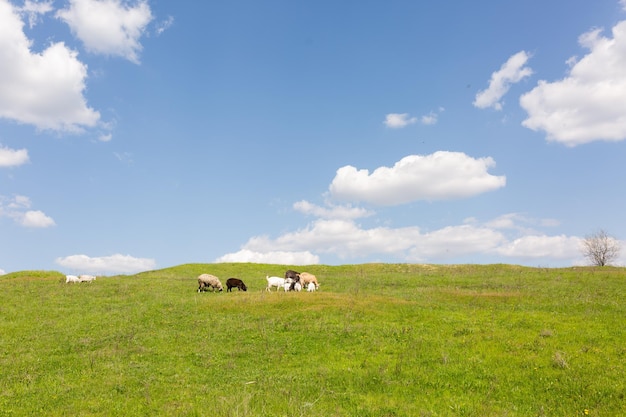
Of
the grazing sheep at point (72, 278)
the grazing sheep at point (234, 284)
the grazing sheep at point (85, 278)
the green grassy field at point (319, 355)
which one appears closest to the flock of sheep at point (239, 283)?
the grazing sheep at point (234, 284)

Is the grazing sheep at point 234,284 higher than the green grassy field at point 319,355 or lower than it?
higher

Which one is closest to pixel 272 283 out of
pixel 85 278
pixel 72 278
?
pixel 85 278

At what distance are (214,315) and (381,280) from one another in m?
26.9

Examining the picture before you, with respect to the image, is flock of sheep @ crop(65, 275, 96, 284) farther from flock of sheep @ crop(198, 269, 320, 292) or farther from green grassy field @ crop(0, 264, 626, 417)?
flock of sheep @ crop(198, 269, 320, 292)

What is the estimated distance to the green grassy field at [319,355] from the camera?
51.7ft

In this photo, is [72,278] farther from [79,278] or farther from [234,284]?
[234,284]

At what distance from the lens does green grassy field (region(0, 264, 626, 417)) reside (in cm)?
1576

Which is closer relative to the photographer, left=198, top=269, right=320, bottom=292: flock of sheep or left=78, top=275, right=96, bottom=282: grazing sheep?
left=198, top=269, right=320, bottom=292: flock of sheep

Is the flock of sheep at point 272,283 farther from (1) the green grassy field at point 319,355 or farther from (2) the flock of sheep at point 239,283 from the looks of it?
(1) the green grassy field at point 319,355

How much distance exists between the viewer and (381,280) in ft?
171

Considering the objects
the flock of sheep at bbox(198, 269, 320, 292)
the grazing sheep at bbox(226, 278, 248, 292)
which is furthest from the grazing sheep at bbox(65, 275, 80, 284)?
the grazing sheep at bbox(226, 278, 248, 292)

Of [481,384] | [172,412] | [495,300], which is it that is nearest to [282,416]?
[172,412]

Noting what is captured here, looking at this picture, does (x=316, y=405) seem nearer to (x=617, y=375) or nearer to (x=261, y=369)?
(x=261, y=369)

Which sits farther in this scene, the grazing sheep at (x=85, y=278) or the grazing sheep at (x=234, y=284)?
the grazing sheep at (x=85, y=278)
